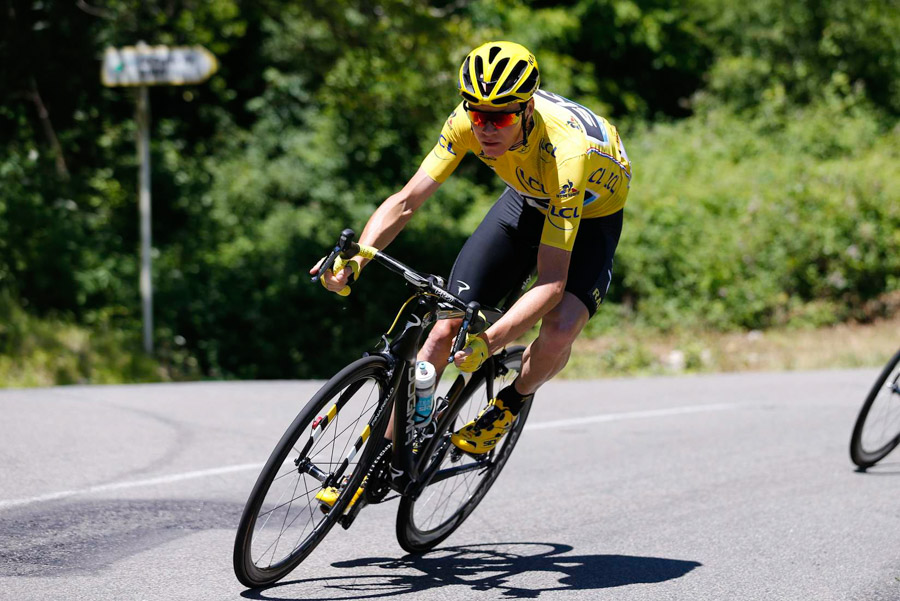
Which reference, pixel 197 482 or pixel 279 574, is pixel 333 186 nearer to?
pixel 197 482

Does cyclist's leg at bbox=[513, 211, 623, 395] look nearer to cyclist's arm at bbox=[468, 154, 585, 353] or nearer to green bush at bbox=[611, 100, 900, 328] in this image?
cyclist's arm at bbox=[468, 154, 585, 353]

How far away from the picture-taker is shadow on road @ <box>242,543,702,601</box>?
432 centimetres

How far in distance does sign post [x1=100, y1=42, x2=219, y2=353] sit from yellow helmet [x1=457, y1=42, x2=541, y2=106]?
830cm

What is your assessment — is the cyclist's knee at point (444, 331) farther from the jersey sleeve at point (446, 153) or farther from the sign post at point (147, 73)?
the sign post at point (147, 73)

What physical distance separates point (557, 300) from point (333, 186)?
50.4 ft

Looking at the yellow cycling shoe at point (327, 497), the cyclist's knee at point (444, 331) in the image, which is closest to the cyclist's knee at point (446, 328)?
the cyclist's knee at point (444, 331)

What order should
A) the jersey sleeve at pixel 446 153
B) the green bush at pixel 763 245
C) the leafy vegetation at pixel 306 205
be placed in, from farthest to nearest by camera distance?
the green bush at pixel 763 245 → the leafy vegetation at pixel 306 205 → the jersey sleeve at pixel 446 153

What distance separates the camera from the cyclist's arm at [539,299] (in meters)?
4.31

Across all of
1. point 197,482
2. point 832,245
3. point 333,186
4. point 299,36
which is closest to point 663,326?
point 832,245

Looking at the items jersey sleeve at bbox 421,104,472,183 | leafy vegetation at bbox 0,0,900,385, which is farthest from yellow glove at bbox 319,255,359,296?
leafy vegetation at bbox 0,0,900,385

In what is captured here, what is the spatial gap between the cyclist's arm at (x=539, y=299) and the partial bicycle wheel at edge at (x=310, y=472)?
0.49 metres

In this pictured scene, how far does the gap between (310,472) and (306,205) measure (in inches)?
617

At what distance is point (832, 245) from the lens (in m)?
14.8

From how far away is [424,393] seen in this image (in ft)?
14.9
